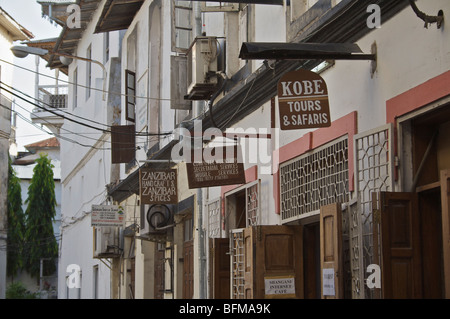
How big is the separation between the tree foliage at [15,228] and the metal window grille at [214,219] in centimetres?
3496

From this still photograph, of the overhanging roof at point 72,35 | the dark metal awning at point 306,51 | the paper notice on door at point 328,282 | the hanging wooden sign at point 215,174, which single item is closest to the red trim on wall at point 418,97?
the dark metal awning at point 306,51

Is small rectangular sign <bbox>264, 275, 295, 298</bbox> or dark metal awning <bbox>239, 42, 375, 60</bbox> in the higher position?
dark metal awning <bbox>239, 42, 375, 60</bbox>

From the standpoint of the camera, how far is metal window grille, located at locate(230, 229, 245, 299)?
39.9ft

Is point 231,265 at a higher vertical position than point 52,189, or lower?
lower

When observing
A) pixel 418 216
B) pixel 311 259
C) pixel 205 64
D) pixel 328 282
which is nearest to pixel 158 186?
pixel 205 64

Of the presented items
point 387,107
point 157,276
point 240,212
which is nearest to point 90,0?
point 157,276

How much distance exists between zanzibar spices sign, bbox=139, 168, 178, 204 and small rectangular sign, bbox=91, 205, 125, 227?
185 inches

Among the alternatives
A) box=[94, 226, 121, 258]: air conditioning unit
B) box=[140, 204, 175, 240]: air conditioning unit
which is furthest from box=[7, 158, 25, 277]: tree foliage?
box=[140, 204, 175, 240]: air conditioning unit

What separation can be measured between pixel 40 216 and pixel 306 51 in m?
42.5

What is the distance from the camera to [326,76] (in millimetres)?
10758

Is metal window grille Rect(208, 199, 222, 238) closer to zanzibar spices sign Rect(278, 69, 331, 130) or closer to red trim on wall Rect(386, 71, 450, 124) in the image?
zanzibar spices sign Rect(278, 69, 331, 130)

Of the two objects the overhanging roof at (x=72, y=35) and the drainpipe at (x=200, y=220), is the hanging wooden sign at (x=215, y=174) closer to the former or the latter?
the drainpipe at (x=200, y=220)

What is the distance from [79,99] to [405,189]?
2318 centimetres
